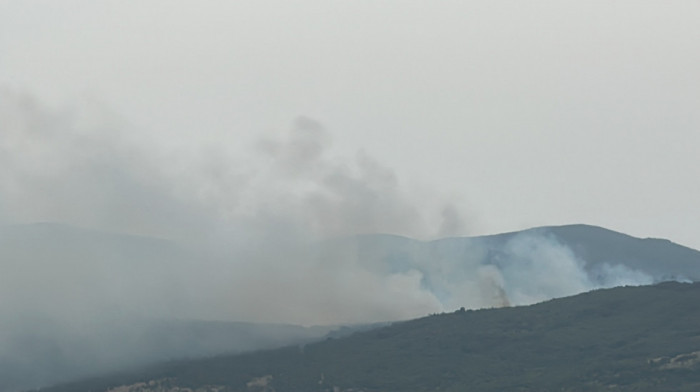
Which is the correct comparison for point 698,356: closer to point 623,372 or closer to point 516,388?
point 623,372

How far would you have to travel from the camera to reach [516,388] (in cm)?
19862

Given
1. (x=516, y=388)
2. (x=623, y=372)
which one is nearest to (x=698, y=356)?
(x=623, y=372)

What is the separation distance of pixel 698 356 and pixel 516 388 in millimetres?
25796

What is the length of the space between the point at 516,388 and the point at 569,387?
306 inches

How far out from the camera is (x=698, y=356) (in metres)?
199

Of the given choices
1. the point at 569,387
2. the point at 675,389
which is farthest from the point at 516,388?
the point at 675,389

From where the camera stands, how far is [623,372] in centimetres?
19925

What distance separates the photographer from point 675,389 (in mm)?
186125

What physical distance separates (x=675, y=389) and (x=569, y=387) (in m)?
15.2

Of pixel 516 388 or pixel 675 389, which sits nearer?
pixel 675 389

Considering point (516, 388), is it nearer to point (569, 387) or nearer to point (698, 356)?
point (569, 387)

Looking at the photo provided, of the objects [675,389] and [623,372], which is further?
[623,372]

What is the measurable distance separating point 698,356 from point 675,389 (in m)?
14.9
